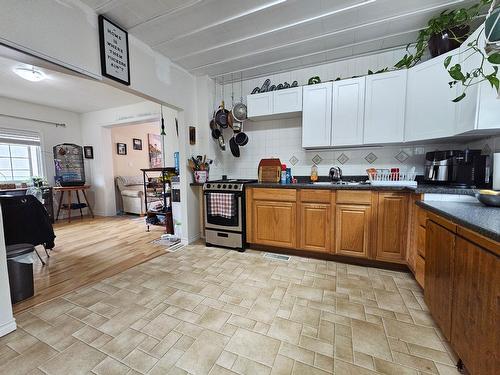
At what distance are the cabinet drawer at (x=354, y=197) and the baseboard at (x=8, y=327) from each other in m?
2.85

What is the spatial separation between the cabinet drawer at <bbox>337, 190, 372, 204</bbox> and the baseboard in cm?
285

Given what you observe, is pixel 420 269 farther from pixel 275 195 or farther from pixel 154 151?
pixel 154 151

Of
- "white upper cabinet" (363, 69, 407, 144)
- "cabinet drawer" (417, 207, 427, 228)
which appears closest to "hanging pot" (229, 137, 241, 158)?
"white upper cabinet" (363, 69, 407, 144)

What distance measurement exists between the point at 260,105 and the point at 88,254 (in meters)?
3.02

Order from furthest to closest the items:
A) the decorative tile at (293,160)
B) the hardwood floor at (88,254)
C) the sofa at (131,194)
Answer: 1. the sofa at (131,194)
2. the decorative tile at (293,160)
3. the hardwood floor at (88,254)

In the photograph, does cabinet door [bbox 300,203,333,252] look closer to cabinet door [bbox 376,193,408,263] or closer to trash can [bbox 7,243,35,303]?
→ cabinet door [bbox 376,193,408,263]

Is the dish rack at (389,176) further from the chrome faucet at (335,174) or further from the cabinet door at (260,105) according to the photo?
the cabinet door at (260,105)

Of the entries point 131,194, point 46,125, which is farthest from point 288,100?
point 46,125

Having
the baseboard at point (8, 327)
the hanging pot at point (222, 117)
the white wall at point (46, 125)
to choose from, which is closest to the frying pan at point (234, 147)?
the hanging pot at point (222, 117)

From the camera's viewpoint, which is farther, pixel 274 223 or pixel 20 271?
pixel 274 223

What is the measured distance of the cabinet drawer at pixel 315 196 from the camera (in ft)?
7.82

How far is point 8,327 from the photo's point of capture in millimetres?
1411

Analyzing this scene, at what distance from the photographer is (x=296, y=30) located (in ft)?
7.04

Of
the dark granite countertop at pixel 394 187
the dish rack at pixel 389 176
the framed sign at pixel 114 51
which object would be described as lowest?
the dark granite countertop at pixel 394 187
